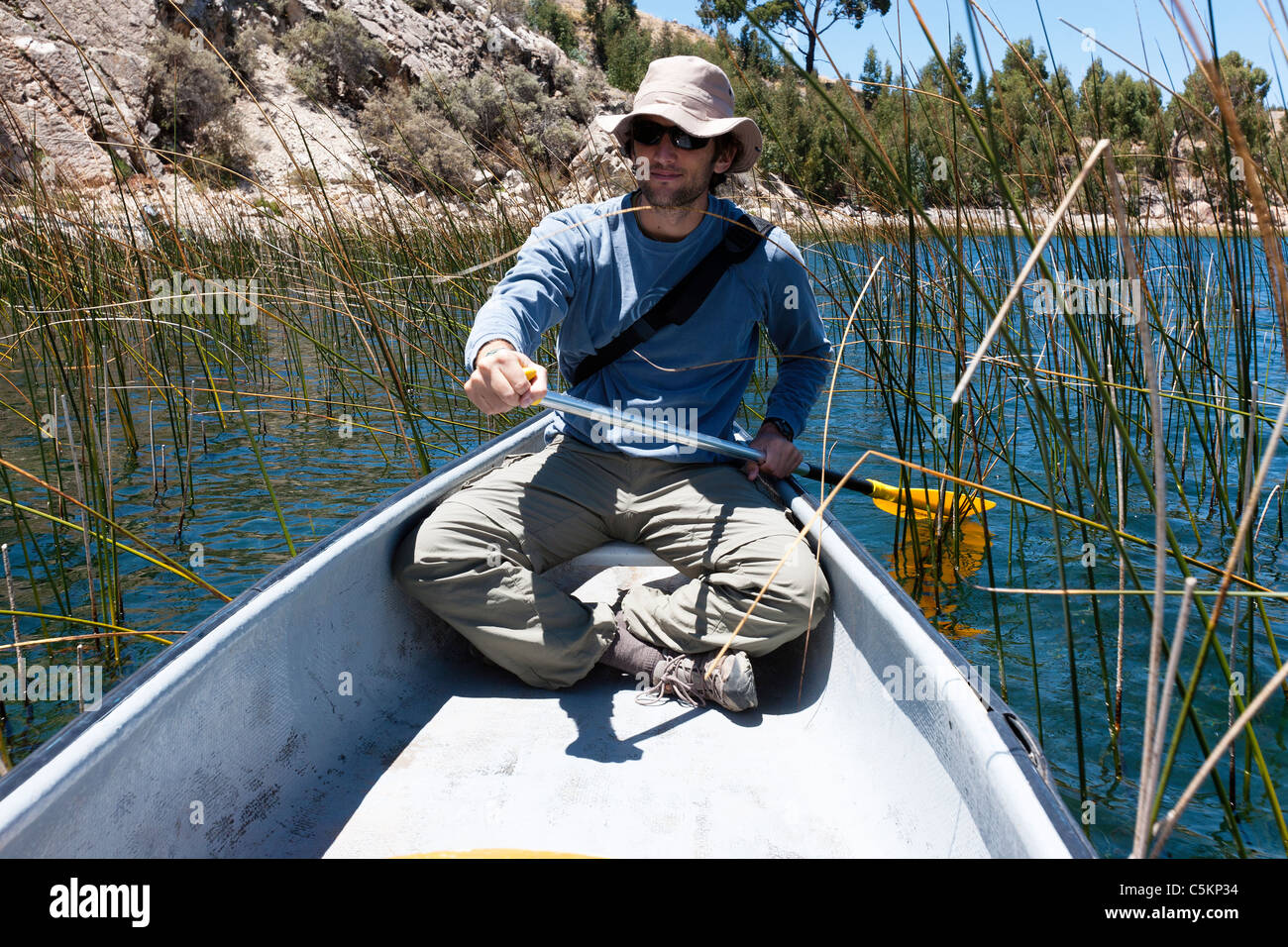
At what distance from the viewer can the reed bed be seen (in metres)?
1.46

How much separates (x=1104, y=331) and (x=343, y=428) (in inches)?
152

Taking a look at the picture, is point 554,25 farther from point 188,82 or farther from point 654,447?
point 654,447

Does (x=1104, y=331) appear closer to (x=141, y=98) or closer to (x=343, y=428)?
(x=343, y=428)

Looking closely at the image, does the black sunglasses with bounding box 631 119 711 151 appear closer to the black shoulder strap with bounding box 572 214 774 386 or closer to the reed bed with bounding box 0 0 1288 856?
the black shoulder strap with bounding box 572 214 774 386

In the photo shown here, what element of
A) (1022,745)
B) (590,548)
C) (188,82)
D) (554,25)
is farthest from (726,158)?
(554,25)

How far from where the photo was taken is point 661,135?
90.0 inches

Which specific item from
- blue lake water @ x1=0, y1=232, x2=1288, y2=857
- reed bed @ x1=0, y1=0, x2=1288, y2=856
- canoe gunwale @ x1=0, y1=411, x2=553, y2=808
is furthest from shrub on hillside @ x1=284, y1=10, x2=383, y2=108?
canoe gunwale @ x1=0, y1=411, x2=553, y2=808

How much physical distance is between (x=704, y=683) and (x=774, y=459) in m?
0.67

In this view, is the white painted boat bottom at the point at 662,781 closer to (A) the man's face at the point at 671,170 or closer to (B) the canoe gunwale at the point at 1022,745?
(B) the canoe gunwale at the point at 1022,745

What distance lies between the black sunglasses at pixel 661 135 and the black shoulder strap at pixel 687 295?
0.73 feet

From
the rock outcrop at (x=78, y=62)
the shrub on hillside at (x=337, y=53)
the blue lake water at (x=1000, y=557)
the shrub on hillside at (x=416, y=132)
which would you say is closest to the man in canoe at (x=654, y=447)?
the blue lake water at (x=1000, y=557)

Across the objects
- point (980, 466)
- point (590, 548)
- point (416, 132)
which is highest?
point (416, 132)

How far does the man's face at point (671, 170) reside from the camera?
2295 millimetres
